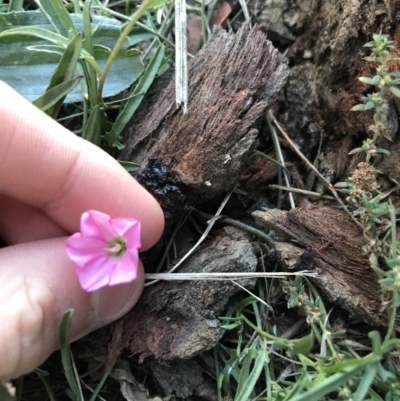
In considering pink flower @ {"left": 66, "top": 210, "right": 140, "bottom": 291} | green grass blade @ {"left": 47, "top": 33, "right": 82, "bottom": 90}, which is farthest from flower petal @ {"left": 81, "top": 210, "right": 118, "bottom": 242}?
green grass blade @ {"left": 47, "top": 33, "right": 82, "bottom": 90}

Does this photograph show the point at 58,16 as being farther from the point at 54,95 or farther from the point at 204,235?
the point at 204,235

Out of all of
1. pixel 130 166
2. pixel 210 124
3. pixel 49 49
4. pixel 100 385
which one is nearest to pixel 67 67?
pixel 49 49

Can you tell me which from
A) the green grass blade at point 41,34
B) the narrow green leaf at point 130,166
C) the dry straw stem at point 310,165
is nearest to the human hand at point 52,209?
the narrow green leaf at point 130,166

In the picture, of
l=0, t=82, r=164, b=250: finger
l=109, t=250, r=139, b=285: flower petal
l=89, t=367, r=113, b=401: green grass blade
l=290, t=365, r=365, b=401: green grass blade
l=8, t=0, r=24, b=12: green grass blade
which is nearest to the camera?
l=290, t=365, r=365, b=401: green grass blade

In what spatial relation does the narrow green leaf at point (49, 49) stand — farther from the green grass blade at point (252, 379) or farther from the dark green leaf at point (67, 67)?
the green grass blade at point (252, 379)

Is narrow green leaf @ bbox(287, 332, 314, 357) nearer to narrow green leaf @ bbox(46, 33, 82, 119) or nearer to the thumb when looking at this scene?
the thumb

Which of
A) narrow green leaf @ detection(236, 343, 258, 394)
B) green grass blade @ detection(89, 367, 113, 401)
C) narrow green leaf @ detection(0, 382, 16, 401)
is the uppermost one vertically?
narrow green leaf @ detection(236, 343, 258, 394)

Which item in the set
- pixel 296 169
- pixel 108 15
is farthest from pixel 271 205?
pixel 108 15
